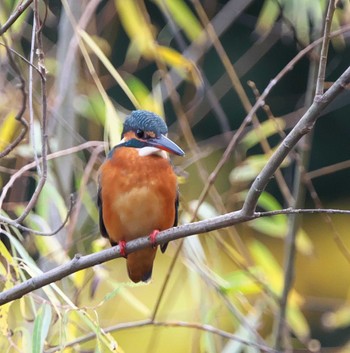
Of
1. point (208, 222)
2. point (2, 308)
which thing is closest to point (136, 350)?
point (2, 308)

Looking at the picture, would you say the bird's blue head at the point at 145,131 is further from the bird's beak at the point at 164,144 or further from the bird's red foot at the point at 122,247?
the bird's red foot at the point at 122,247

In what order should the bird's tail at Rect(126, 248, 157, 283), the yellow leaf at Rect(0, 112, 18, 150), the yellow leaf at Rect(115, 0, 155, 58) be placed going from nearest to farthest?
1. the bird's tail at Rect(126, 248, 157, 283)
2. the yellow leaf at Rect(0, 112, 18, 150)
3. the yellow leaf at Rect(115, 0, 155, 58)

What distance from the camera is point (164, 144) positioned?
224 centimetres

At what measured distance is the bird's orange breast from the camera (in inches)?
90.4

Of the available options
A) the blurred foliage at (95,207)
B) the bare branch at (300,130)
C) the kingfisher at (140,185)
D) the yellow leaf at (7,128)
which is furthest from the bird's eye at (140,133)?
the bare branch at (300,130)

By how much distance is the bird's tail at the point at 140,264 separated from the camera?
7.93ft

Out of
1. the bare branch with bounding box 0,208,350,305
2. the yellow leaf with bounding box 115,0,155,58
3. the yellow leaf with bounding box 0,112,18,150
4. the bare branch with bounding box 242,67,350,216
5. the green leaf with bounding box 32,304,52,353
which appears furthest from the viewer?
the yellow leaf with bounding box 115,0,155,58

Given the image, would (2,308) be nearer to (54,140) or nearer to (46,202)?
(46,202)

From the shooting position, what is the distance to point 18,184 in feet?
9.71

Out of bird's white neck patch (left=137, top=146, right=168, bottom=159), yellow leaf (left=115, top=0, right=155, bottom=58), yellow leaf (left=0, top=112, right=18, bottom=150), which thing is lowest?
bird's white neck patch (left=137, top=146, right=168, bottom=159)

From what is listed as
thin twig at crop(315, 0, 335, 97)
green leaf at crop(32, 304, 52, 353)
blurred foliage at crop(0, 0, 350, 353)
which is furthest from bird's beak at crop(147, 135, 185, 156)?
Result: thin twig at crop(315, 0, 335, 97)

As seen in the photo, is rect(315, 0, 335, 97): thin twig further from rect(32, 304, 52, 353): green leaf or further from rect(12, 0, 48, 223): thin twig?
rect(32, 304, 52, 353): green leaf

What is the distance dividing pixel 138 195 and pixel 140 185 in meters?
0.02

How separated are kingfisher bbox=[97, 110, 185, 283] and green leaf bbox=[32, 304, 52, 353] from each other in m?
0.34
